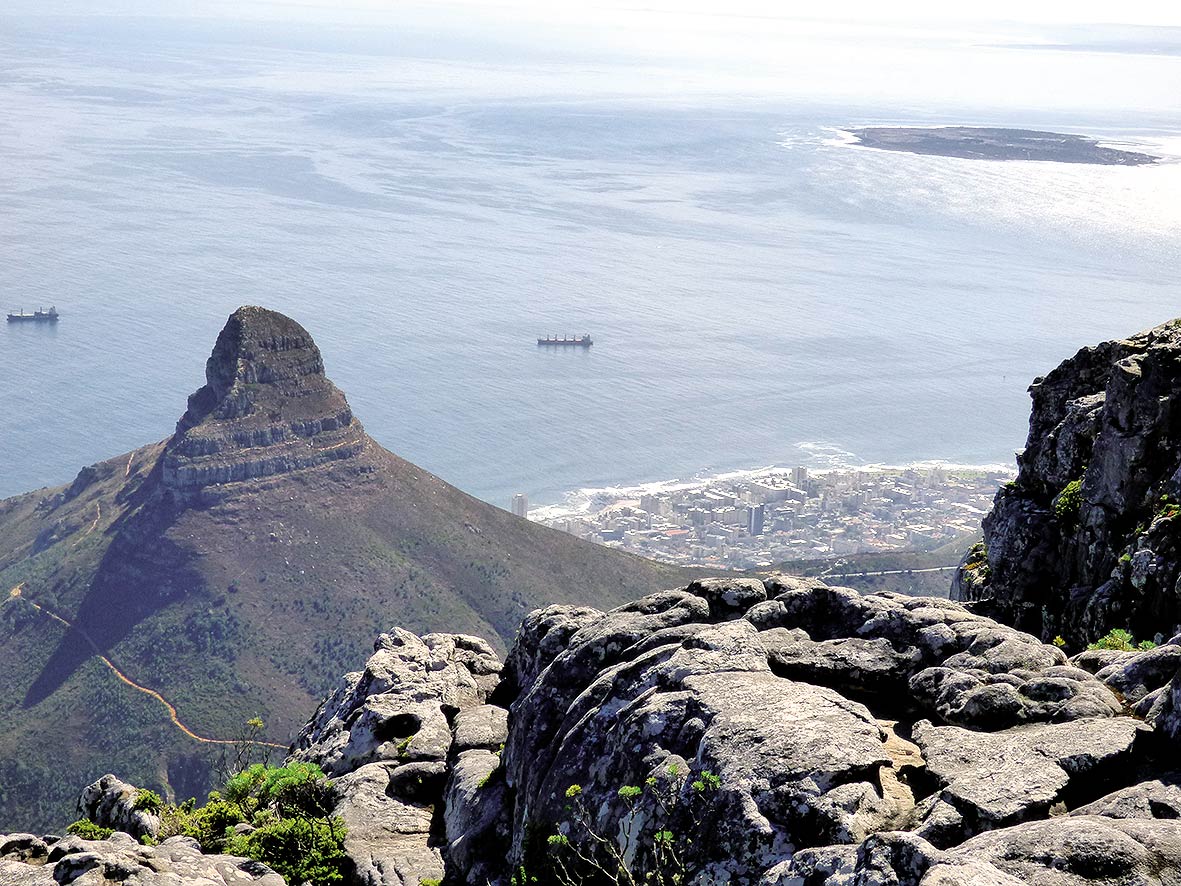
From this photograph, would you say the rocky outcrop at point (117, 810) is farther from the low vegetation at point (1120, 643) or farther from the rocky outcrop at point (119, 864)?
the low vegetation at point (1120, 643)

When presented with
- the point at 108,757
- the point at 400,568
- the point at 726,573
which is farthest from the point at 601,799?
the point at 400,568

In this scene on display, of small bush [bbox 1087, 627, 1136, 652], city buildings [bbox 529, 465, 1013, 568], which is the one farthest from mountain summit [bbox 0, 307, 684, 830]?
small bush [bbox 1087, 627, 1136, 652]

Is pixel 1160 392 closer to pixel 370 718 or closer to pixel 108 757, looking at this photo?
pixel 370 718

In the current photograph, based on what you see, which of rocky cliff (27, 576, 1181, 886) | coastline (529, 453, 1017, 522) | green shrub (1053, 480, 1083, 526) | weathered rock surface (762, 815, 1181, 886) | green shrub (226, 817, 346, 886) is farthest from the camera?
coastline (529, 453, 1017, 522)

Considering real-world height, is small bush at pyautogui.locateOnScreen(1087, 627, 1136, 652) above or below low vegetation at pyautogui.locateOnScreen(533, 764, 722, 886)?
above

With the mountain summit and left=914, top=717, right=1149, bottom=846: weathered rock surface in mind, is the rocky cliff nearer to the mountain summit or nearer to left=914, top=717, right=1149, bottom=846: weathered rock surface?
left=914, top=717, right=1149, bottom=846: weathered rock surface

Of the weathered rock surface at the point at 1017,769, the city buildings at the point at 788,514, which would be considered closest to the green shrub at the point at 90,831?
the weathered rock surface at the point at 1017,769

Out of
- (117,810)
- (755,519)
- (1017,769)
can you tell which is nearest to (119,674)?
(755,519)
